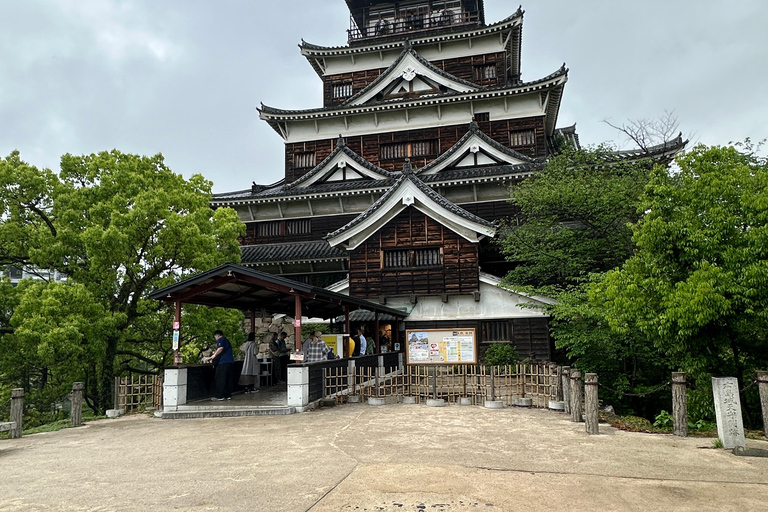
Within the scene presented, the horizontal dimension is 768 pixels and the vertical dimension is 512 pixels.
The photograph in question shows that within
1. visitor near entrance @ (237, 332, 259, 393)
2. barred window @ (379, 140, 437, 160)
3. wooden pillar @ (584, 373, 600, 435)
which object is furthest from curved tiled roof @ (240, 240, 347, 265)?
wooden pillar @ (584, 373, 600, 435)

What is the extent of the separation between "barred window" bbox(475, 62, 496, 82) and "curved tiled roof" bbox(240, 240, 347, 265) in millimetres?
→ 13510

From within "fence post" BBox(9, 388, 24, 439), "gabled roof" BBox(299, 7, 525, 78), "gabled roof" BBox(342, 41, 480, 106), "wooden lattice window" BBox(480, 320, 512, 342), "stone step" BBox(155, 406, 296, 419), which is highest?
"gabled roof" BBox(299, 7, 525, 78)

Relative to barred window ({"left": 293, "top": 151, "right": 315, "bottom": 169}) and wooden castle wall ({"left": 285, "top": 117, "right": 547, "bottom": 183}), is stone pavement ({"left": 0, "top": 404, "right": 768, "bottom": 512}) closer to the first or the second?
wooden castle wall ({"left": 285, "top": 117, "right": 547, "bottom": 183})

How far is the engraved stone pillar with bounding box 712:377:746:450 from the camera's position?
7734mm

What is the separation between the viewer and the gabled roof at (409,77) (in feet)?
90.3

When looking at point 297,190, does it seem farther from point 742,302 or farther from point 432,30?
point 742,302

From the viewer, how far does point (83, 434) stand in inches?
406

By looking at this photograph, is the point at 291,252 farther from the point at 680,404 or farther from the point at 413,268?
the point at 680,404

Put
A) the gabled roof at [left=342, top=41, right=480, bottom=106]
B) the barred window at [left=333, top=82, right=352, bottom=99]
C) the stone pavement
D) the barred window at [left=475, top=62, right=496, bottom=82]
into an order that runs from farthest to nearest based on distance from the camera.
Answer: the barred window at [left=333, top=82, right=352, bottom=99]
the barred window at [left=475, top=62, right=496, bottom=82]
the gabled roof at [left=342, top=41, right=480, bottom=106]
the stone pavement

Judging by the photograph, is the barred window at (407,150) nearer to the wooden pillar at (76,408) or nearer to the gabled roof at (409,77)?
the gabled roof at (409,77)

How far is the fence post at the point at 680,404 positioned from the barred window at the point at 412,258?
12.1 m

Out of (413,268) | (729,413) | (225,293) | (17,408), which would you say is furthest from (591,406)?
(413,268)

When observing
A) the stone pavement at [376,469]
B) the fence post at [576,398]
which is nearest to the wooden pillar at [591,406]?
the stone pavement at [376,469]

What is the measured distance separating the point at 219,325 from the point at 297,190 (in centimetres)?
1059
